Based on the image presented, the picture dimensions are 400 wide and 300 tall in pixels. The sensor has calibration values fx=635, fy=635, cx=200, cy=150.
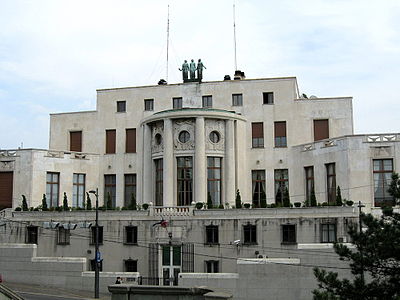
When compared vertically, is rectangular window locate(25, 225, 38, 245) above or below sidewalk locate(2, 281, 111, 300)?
above

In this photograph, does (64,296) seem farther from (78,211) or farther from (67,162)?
(67,162)

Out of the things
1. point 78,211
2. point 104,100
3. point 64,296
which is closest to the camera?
point 64,296

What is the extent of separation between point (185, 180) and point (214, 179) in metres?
2.34

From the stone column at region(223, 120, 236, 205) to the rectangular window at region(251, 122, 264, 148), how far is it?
11.6 feet

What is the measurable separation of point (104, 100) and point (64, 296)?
24038 millimetres

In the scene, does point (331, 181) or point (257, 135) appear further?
point (257, 135)

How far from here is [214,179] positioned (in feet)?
165

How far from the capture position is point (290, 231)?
143ft

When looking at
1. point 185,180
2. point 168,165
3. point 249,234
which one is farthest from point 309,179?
point 168,165

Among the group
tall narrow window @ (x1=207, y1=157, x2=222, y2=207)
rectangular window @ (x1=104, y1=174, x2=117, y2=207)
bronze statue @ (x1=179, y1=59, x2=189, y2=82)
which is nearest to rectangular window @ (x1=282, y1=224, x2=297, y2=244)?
tall narrow window @ (x1=207, y1=157, x2=222, y2=207)

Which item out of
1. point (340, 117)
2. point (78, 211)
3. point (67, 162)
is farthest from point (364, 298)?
point (67, 162)

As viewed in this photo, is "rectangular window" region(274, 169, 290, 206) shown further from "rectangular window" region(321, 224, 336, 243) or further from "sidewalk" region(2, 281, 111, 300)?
"sidewalk" region(2, 281, 111, 300)

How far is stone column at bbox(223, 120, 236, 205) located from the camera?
50.0 metres

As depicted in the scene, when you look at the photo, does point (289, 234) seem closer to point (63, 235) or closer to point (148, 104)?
point (63, 235)
